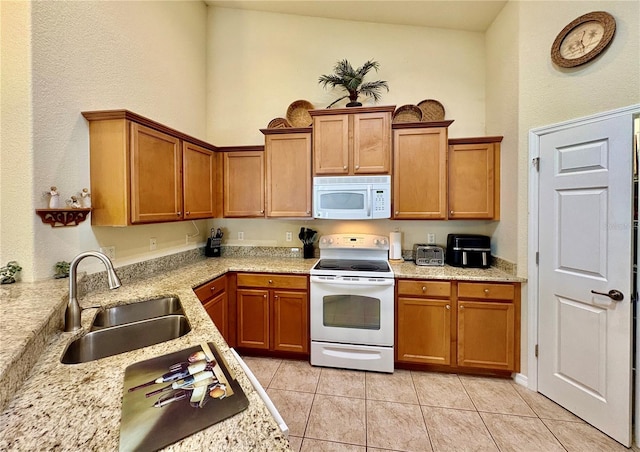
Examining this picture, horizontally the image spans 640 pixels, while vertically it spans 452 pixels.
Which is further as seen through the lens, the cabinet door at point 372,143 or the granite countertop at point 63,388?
the cabinet door at point 372,143

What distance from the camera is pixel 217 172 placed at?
3145 millimetres

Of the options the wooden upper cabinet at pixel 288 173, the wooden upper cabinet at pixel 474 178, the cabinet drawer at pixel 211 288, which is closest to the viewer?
the cabinet drawer at pixel 211 288

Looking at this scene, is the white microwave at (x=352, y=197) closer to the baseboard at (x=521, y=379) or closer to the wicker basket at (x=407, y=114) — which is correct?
the wicker basket at (x=407, y=114)

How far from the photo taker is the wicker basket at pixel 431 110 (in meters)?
3.06

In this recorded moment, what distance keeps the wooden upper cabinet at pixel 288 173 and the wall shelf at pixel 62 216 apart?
1.55m

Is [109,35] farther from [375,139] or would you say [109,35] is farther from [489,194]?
[489,194]

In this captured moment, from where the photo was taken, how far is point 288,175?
9.66 feet

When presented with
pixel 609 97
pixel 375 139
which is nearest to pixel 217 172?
pixel 375 139

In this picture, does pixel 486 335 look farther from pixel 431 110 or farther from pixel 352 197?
pixel 431 110

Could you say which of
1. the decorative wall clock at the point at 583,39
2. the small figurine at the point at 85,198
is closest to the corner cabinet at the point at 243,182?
the small figurine at the point at 85,198

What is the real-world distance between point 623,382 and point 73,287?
3297 millimetres

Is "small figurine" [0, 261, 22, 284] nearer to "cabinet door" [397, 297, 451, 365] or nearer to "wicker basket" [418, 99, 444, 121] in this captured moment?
"cabinet door" [397, 297, 451, 365]

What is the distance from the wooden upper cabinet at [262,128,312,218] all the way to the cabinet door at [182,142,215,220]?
2.09ft

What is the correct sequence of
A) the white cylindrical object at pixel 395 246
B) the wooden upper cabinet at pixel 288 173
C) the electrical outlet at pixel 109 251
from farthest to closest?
the white cylindrical object at pixel 395 246
the wooden upper cabinet at pixel 288 173
the electrical outlet at pixel 109 251
